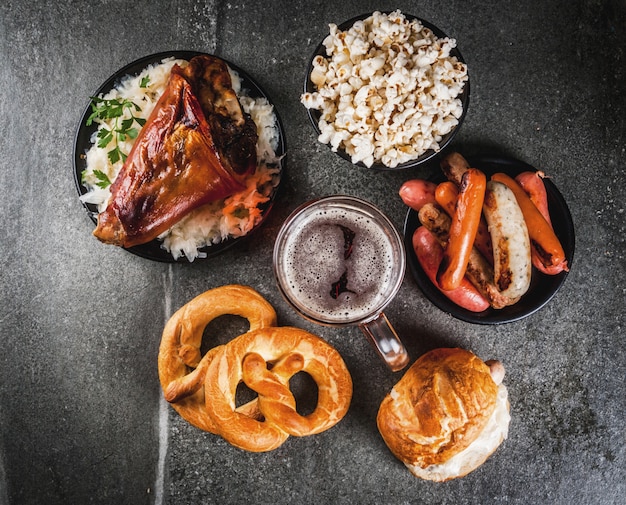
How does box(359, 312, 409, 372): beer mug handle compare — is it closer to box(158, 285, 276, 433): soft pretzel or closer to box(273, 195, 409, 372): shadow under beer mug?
box(273, 195, 409, 372): shadow under beer mug

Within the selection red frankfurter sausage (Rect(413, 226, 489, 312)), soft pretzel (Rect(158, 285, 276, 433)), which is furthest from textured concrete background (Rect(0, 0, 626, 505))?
red frankfurter sausage (Rect(413, 226, 489, 312))

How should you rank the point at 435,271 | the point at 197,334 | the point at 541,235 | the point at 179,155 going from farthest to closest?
the point at 197,334, the point at 435,271, the point at 541,235, the point at 179,155

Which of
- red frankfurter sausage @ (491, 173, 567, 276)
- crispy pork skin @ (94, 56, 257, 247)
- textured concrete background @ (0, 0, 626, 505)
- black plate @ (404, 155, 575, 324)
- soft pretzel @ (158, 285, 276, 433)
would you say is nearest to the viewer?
crispy pork skin @ (94, 56, 257, 247)

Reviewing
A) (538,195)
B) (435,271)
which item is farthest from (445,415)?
(538,195)

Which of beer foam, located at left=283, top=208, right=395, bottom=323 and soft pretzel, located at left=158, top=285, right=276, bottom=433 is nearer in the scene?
beer foam, located at left=283, top=208, right=395, bottom=323

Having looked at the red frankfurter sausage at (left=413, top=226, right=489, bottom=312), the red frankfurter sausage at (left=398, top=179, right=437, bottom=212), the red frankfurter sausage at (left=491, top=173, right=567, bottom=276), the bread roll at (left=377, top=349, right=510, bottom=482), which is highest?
the red frankfurter sausage at (left=398, top=179, right=437, bottom=212)

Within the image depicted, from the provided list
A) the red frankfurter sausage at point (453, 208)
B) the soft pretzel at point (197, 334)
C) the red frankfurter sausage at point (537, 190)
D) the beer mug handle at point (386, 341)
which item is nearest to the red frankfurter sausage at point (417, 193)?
the red frankfurter sausage at point (453, 208)

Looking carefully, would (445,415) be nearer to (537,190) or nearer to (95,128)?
(537,190)
